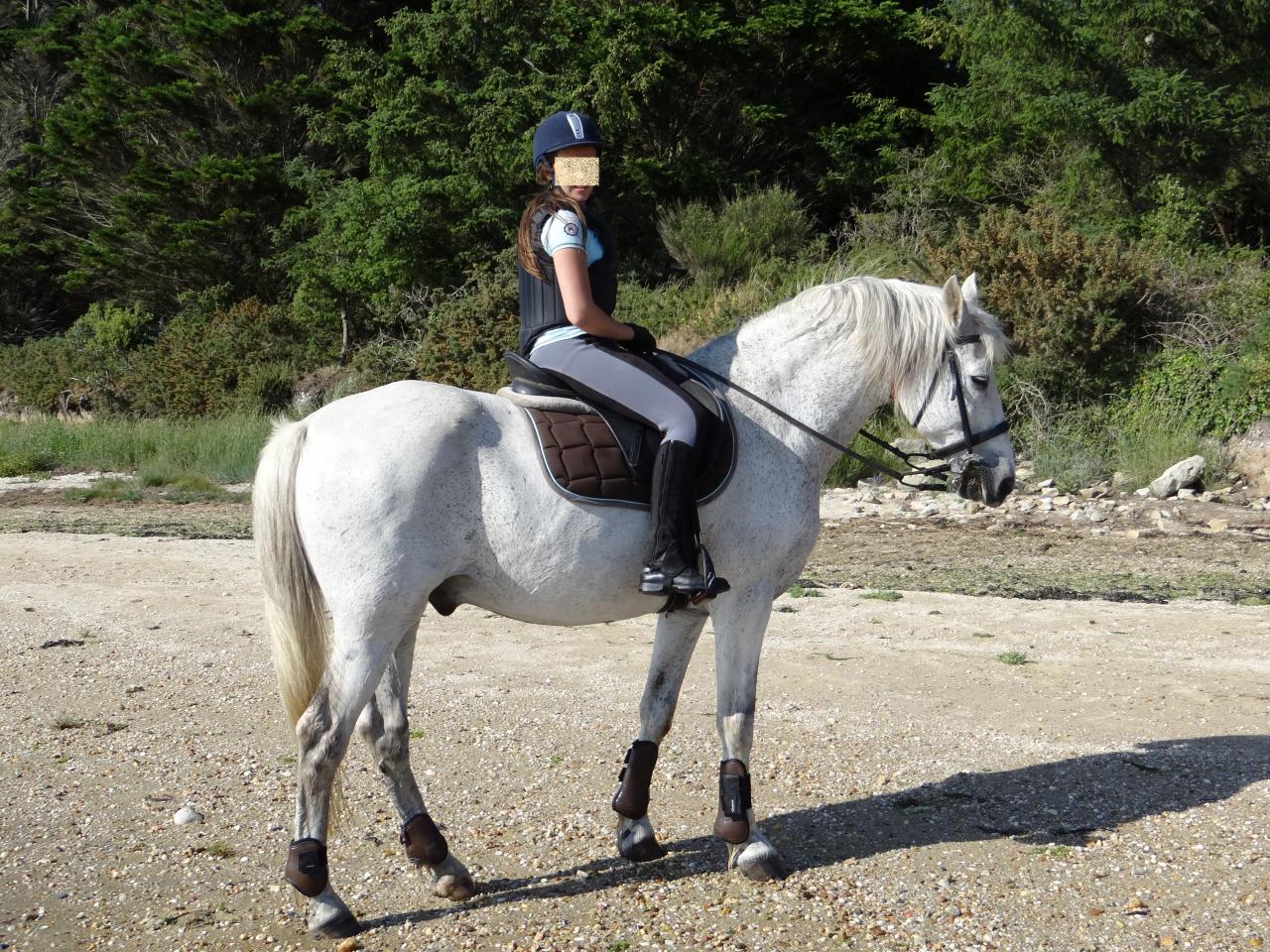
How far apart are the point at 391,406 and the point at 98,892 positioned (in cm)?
224

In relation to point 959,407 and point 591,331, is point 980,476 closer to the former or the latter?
point 959,407

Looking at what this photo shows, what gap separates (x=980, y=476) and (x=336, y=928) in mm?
3044

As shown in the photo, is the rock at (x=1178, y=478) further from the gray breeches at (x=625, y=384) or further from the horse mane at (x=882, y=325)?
the gray breeches at (x=625, y=384)

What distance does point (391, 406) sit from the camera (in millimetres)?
3967

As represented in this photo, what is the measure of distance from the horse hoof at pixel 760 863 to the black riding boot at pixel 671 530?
1.07 m

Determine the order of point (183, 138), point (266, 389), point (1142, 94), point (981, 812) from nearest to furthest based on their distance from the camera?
point (981, 812), point (1142, 94), point (266, 389), point (183, 138)

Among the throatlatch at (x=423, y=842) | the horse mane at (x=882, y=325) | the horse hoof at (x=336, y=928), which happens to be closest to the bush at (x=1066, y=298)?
the horse mane at (x=882, y=325)

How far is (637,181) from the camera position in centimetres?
2564

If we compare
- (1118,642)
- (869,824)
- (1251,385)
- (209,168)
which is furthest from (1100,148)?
(209,168)

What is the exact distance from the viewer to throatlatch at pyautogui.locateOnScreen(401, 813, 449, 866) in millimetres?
4113

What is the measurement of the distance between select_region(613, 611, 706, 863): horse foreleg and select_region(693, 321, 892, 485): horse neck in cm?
85

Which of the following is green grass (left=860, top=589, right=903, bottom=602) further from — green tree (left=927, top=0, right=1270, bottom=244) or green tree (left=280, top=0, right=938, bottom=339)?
green tree (left=280, top=0, right=938, bottom=339)

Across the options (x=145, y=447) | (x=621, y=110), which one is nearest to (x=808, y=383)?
(x=145, y=447)

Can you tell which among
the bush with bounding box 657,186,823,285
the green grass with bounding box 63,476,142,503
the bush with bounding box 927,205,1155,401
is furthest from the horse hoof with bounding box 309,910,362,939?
the bush with bounding box 657,186,823,285
